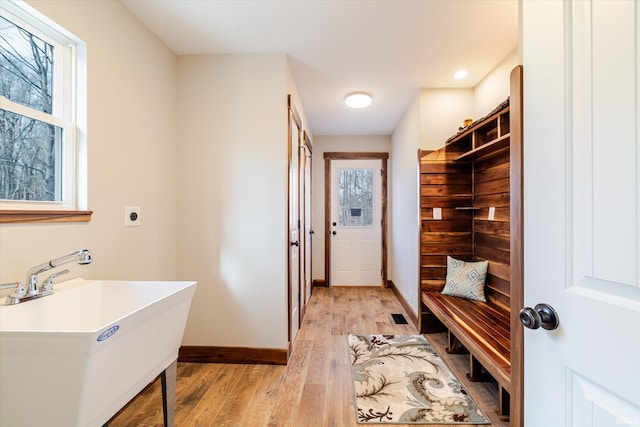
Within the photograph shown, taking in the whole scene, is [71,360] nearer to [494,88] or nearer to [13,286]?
[13,286]

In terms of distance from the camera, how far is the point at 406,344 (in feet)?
8.41

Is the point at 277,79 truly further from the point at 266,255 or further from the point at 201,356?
the point at 201,356

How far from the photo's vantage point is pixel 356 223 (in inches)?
184

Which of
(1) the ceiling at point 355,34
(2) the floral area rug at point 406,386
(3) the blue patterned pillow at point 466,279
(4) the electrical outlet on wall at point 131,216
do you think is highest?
(1) the ceiling at point 355,34

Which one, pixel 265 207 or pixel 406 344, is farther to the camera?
pixel 406 344

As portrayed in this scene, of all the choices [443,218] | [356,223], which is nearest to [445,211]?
[443,218]

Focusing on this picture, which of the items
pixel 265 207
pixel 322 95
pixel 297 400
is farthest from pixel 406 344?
pixel 322 95

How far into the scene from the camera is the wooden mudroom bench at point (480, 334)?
1.61 m

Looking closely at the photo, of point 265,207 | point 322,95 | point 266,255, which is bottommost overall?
point 266,255

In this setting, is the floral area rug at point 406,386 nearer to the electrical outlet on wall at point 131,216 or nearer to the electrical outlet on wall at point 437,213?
the electrical outlet on wall at point 437,213

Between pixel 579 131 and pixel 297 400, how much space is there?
1.95m

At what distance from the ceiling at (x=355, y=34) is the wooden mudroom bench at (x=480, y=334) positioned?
204 cm

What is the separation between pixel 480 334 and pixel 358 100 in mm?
2455

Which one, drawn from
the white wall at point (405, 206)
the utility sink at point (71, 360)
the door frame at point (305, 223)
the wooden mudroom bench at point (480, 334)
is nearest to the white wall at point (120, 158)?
the utility sink at point (71, 360)
